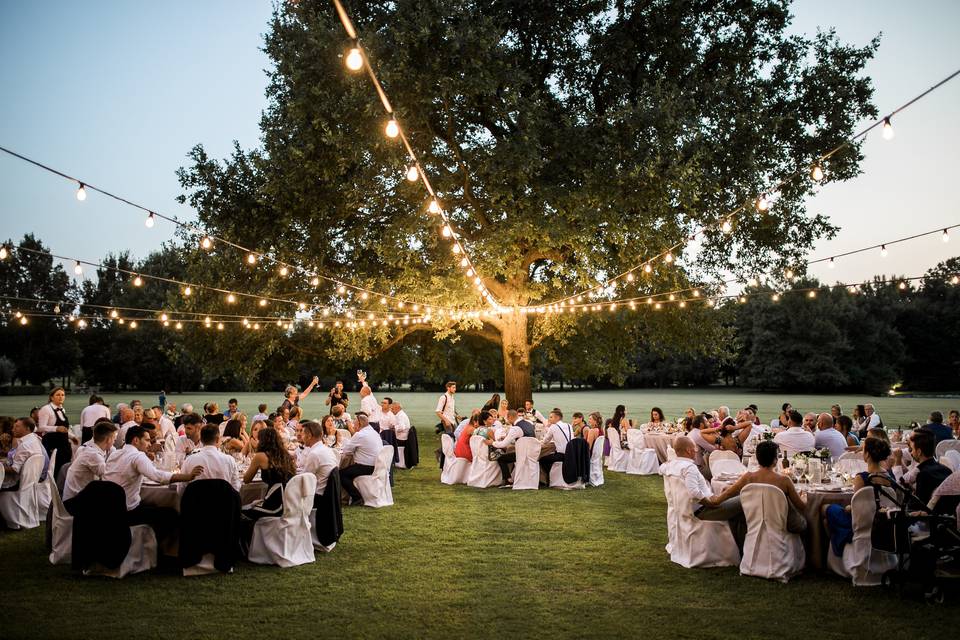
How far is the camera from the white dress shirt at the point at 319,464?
7.34 metres

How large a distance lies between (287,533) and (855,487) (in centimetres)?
520

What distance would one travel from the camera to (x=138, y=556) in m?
6.32

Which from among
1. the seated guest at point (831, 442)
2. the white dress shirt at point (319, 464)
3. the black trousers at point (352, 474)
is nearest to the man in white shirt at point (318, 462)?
→ the white dress shirt at point (319, 464)

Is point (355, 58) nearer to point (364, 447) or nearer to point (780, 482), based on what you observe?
point (780, 482)

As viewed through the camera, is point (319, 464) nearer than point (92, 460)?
No

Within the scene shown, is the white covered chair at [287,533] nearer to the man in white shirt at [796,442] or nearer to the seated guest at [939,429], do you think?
the man in white shirt at [796,442]

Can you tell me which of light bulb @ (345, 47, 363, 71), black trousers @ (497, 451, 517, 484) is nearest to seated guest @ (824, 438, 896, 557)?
light bulb @ (345, 47, 363, 71)

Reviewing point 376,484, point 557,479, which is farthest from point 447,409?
point 376,484

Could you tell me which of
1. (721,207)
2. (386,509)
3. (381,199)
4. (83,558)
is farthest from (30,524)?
(721,207)

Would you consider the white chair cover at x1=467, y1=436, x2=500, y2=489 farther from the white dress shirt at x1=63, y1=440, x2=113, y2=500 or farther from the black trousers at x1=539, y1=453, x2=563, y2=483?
the white dress shirt at x1=63, y1=440, x2=113, y2=500

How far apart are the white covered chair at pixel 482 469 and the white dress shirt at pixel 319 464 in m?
4.54

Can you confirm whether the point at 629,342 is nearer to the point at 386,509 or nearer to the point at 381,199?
the point at 381,199

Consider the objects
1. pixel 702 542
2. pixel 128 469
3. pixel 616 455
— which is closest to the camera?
pixel 128 469

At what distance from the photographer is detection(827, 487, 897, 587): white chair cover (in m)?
5.78
